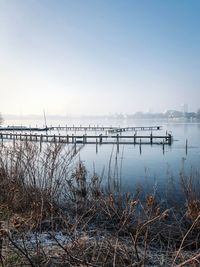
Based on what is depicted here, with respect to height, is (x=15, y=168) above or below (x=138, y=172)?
above

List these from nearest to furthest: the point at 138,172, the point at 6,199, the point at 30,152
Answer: the point at 6,199, the point at 30,152, the point at 138,172

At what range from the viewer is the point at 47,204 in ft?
29.7

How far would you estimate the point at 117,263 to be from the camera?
17.4 ft

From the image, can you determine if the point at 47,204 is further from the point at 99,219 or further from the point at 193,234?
the point at 193,234

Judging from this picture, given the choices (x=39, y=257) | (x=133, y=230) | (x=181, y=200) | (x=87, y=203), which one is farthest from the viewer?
(x=181, y=200)

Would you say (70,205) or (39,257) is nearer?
(39,257)

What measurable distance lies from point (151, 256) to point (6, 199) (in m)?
4.62

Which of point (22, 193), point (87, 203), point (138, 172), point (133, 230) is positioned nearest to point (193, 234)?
point (133, 230)

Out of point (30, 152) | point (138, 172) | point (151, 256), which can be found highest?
point (30, 152)

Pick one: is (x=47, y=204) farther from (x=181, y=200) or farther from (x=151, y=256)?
(x=181, y=200)

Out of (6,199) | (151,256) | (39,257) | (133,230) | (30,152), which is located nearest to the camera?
(39,257)

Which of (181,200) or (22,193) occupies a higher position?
(22,193)

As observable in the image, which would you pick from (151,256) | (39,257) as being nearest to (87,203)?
(151,256)

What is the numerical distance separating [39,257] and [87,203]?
542cm
